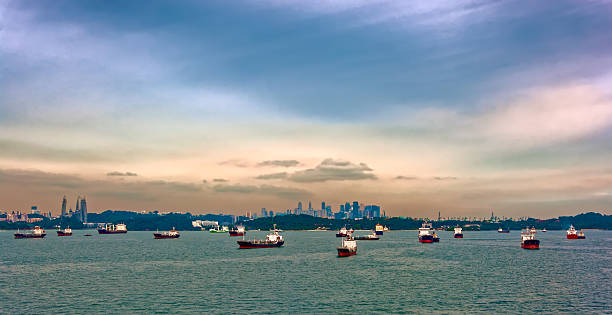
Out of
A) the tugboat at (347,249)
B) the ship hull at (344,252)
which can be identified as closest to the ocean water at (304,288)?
the ship hull at (344,252)

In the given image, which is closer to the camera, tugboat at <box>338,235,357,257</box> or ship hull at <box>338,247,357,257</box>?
ship hull at <box>338,247,357,257</box>

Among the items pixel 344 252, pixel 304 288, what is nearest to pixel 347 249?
pixel 344 252

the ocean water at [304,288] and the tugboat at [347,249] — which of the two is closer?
the ocean water at [304,288]

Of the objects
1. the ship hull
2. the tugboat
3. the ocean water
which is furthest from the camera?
the tugboat

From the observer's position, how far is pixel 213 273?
113 metres

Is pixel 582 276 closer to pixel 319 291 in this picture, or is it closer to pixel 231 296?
pixel 319 291

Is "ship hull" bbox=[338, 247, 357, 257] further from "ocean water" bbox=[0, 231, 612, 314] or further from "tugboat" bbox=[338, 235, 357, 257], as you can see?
"ocean water" bbox=[0, 231, 612, 314]

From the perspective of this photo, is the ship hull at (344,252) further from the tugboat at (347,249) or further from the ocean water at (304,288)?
the ocean water at (304,288)

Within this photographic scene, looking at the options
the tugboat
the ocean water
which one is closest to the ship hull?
the tugboat

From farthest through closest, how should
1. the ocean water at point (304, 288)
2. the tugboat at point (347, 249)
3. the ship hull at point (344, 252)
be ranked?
the tugboat at point (347, 249)
the ship hull at point (344, 252)
the ocean water at point (304, 288)

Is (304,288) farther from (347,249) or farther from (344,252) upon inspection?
(347,249)

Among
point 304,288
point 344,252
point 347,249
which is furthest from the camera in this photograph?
point 347,249

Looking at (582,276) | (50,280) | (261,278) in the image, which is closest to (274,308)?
(261,278)

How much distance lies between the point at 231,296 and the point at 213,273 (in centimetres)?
3396
